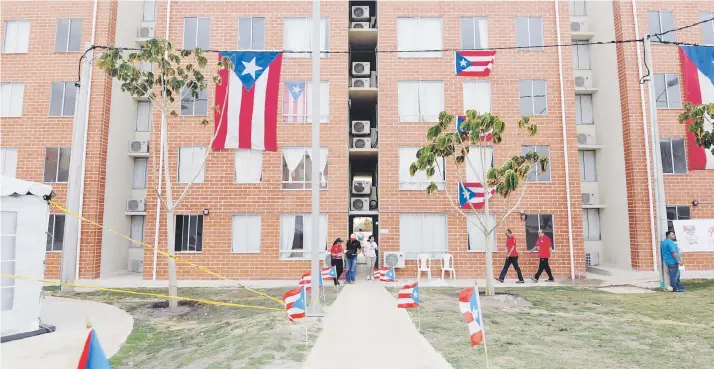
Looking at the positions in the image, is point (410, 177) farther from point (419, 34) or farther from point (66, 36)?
point (66, 36)

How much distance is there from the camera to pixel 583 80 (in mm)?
23484

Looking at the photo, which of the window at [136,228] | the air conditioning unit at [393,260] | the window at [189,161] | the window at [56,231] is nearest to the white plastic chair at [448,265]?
the air conditioning unit at [393,260]

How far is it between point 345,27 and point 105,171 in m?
13.2

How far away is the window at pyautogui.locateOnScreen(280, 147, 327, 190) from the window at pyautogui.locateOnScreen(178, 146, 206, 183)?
145 inches

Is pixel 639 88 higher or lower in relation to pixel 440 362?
higher

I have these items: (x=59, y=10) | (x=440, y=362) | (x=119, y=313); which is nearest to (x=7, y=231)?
(x=119, y=313)

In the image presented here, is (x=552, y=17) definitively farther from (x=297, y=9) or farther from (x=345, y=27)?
(x=297, y=9)

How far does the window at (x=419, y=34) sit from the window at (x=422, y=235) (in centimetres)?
753

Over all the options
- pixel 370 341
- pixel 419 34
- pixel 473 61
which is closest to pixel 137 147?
pixel 419 34

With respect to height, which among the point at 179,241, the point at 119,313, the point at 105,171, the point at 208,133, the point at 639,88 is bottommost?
the point at 119,313

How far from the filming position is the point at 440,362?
6.32 meters

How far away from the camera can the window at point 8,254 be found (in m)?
8.16

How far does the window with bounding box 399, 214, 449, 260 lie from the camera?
17984mm

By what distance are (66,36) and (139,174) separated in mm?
7449
